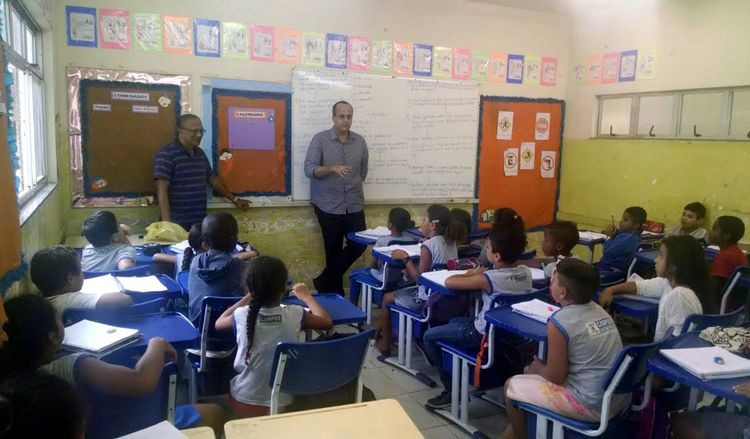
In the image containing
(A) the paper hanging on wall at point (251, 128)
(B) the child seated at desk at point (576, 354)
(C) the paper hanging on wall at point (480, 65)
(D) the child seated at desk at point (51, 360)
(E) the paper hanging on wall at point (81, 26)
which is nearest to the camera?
(D) the child seated at desk at point (51, 360)

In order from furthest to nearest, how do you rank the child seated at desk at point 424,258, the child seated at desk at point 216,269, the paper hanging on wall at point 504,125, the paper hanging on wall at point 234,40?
the paper hanging on wall at point 504,125
the paper hanging on wall at point 234,40
the child seated at desk at point 424,258
the child seated at desk at point 216,269

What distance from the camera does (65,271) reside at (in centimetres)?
227

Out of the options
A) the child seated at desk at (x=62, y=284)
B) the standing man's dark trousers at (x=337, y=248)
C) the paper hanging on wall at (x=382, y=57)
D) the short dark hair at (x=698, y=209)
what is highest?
the paper hanging on wall at (x=382, y=57)

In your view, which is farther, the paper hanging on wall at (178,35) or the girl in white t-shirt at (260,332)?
the paper hanging on wall at (178,35)

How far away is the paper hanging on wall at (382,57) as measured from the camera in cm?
545

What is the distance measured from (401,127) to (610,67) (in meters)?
2.24

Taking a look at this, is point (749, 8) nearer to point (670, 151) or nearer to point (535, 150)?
point (670, 151)

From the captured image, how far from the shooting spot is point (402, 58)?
18.3ft

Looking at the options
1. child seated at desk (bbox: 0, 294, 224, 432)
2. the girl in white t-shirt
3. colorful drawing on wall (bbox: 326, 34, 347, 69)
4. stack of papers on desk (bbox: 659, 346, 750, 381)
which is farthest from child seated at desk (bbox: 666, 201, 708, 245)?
child seated at desk (bbox: 0, 294, 224, 432)

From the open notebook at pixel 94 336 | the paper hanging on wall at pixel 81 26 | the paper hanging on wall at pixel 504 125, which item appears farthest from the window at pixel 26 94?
the paper hanging on wall at pixel 504 125

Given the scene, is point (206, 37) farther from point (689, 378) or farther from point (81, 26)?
point (689, 378)

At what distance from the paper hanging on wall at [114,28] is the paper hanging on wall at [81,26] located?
0.20 feet

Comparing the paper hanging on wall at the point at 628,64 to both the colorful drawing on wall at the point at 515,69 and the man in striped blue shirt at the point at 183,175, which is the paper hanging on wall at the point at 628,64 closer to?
the colorful drawing on wall at the point at 515,69

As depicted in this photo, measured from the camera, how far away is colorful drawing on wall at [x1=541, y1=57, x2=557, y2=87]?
20.6ft
